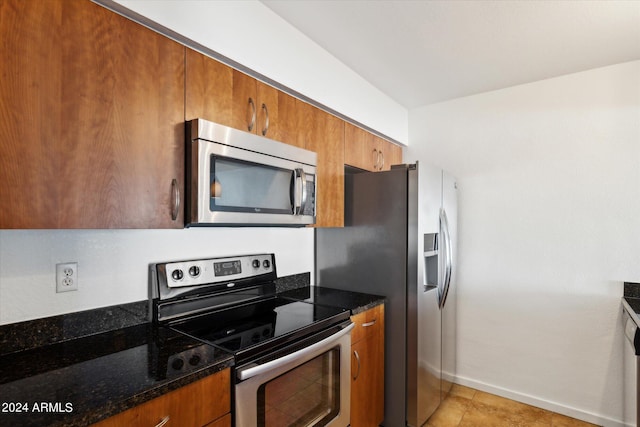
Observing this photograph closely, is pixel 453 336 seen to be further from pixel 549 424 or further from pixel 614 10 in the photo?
pixel 614 10

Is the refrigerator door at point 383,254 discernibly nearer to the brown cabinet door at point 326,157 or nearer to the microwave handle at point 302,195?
the brown cabinet door at point 326,157

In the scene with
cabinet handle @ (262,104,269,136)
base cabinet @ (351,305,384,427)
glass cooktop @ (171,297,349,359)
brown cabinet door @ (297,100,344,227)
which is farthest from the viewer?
brown cabinet door @ (297,100,344,227)

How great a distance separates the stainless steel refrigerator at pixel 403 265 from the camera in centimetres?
209

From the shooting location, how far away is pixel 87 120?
108 cm

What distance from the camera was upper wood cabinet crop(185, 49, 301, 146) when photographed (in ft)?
4.54

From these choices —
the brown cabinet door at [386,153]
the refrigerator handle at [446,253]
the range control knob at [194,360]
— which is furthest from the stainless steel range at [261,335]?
the brown cabinet door at [386,153]

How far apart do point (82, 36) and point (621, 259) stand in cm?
315

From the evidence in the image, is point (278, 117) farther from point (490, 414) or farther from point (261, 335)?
point (490, 414)

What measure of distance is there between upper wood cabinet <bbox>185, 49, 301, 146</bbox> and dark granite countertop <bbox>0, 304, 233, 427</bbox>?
0.90 meters

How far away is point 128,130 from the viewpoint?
1.18 metres

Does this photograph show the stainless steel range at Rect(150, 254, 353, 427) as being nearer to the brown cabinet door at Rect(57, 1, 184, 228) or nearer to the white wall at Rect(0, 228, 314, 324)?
the white wall at Rect(0, 228, 314, 324)

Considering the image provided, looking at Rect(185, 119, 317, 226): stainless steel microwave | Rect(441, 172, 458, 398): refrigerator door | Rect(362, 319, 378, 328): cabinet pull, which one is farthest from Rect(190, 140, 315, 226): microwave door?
Rect(441, 172, 458, 398): refrigerator door

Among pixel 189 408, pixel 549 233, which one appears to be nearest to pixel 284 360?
pixel 189 408

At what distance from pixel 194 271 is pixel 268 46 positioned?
119cm
